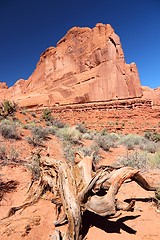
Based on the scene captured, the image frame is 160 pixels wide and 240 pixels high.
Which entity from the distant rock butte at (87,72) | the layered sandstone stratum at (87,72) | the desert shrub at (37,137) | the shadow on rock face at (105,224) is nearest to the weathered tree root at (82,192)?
the shadow on rock face at (105,224)

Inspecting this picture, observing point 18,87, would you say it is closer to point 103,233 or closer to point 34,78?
point 34,78

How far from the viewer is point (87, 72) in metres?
40.1

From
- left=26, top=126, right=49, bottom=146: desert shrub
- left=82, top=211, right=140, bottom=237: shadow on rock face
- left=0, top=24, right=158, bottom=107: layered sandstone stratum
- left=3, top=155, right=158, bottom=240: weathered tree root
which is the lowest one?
left=82, top=211, right=140, bottom=237: shadow on rock face

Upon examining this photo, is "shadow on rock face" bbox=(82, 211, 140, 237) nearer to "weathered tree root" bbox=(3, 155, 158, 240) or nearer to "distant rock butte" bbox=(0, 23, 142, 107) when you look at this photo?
"weathered tree root" bbox=(3, 155, 158, 240)

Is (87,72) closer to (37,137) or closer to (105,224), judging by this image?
(37,137)

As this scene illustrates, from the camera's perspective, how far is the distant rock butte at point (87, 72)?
36000mm

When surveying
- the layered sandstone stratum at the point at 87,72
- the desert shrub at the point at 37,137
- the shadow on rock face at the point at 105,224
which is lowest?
the shadow on rock face at the point at 105,224

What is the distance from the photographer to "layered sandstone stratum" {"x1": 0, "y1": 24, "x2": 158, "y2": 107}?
36.0m

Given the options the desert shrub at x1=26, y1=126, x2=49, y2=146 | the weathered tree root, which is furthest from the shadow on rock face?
the desert shrub at x1=26, y1=126, x2=49, y2=146

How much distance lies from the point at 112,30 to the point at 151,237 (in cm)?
4144

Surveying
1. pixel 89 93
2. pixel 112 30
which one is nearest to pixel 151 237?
pixel 89 93

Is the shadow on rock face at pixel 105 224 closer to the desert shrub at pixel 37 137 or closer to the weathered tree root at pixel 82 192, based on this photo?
the weathered tree root at pixel 82 192

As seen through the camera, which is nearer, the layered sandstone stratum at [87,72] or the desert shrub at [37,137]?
the desert shrub at [37,137]

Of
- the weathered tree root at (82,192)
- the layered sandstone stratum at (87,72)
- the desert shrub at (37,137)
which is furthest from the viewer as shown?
the layered sandstone stratum at (87,72)
